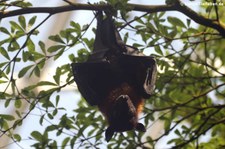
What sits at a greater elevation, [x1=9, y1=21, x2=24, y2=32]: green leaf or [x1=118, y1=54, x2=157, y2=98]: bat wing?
[x1=9, y1=21, x2=24, y2=32]: green leaf

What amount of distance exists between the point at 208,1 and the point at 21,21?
52.0 inches

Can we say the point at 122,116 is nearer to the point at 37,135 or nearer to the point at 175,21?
the point at 37,135

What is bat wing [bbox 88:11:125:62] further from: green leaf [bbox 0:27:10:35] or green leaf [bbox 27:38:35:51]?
green leaf [bbox 0:27:10:35]

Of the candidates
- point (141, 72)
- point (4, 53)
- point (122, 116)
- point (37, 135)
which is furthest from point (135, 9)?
point (37, 135)

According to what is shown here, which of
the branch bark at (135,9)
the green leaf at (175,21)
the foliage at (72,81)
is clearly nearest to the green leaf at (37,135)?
the foliage at (72,81)

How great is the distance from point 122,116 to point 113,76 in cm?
32

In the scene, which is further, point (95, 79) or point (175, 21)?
point (175, 21)

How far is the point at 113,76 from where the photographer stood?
128 inches

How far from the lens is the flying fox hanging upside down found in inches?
124

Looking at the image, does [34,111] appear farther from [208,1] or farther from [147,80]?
[208,1]

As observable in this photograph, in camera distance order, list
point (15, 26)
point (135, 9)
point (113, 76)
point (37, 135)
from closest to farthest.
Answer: point (135, 9) < point (15, 26) < point (113, 76) < point (37, 135)

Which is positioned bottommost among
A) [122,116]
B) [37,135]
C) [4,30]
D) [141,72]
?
[37,135]

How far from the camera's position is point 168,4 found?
10.2 ft

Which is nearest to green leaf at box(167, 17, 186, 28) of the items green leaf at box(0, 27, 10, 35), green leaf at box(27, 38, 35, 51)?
green leaf at box(27, 38, 35, 51)
